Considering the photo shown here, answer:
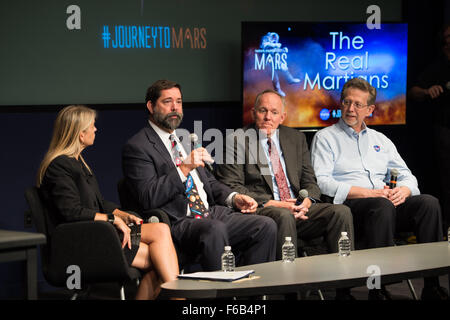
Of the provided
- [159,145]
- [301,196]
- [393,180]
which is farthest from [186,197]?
[393,180]

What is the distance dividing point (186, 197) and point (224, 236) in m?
0.44

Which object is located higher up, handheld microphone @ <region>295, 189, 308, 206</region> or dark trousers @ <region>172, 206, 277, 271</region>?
handheld microphone @ <region>295, 189, 308, 206</region>

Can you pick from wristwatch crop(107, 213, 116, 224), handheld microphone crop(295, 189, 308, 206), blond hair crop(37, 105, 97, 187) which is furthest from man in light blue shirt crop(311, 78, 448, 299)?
blond hair crop(37, 105, 97, 187)

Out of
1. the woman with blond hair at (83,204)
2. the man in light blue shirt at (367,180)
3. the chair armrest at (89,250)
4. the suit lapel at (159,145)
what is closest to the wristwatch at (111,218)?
the woman with blond hair at (83,204)

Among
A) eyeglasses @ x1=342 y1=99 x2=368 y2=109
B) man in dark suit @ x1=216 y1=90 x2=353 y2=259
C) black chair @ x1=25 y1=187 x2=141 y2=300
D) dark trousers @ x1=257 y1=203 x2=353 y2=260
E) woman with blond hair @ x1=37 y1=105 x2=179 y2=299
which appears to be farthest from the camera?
eyeglasses @ x1=342 y1=99 x2=368 y2=109

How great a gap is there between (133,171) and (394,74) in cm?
260

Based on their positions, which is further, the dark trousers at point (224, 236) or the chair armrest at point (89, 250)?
the dark trousers at point (224, 236)

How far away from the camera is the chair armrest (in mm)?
3547

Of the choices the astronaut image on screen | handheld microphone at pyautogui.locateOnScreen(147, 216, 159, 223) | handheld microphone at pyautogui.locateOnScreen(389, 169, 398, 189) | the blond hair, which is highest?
the astronaut image on screen

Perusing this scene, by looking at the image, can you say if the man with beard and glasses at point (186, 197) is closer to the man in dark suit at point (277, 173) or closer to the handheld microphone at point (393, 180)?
the man in dark suit at point (277, 173)

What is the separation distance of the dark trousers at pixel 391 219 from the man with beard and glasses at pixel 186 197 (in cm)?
74

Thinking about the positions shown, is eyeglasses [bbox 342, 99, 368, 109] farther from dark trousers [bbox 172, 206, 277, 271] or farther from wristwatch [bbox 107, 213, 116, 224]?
wristwatch [bbox 107, 213, 116, 224]

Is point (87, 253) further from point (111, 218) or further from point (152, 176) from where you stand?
point (152, 176)

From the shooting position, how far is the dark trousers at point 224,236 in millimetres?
3879
